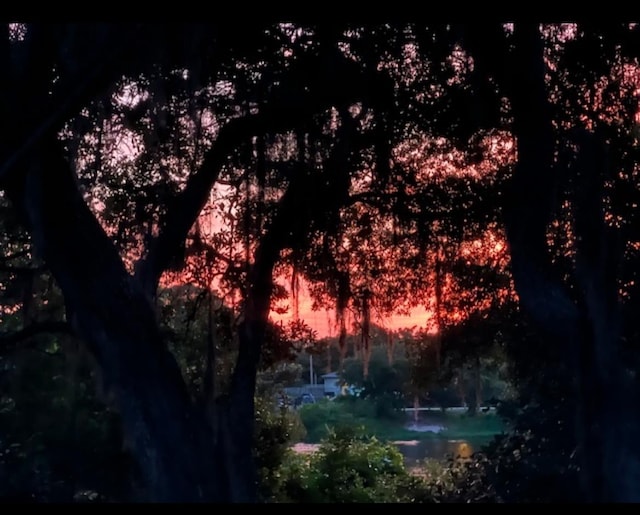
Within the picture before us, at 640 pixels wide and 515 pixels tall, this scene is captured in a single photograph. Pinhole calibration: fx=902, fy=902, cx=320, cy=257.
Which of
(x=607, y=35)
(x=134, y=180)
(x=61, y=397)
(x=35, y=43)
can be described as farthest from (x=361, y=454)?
(x=35, y=43)

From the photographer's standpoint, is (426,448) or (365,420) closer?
(426,448)

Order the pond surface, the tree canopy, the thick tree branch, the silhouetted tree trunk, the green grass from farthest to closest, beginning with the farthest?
the green grass < the pond surface < the thick tree branch < the tree canopy < the silhouetted tree trunk

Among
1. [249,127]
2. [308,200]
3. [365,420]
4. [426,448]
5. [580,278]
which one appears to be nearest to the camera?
[580,278]

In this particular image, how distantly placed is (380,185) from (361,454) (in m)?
6.64

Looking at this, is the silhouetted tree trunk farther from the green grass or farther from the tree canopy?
the green grass

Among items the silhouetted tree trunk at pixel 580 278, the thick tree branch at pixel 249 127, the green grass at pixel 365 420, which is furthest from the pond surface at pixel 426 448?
the silhouetted tree trunk at pixel 580 278

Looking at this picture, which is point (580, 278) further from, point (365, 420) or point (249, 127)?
point (365, 420)

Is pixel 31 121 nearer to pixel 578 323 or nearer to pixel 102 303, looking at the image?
pixel 102 303

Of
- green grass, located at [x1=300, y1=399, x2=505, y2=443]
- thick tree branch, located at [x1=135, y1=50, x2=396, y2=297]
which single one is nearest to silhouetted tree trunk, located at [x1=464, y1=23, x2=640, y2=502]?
thick tree branch, located at [x1=135, y1=50, x2=396, y2=297]

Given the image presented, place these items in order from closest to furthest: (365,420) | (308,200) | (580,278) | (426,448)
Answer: (580,278) < (308,200) < (426,448) < (365,420)

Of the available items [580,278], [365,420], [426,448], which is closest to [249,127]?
[580,278]

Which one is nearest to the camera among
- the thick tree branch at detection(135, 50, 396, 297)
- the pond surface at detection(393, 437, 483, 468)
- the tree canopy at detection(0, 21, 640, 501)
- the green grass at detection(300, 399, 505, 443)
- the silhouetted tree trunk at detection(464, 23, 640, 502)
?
the silhouetted tree trunk at detection(464, 23, 640, 502)

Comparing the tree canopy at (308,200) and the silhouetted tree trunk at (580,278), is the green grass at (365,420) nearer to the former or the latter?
the tree canopy at (308,200)

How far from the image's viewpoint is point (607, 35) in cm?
676
